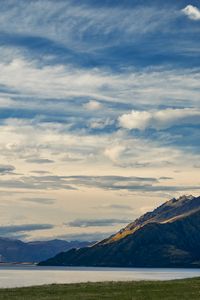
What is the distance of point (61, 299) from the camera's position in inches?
2650

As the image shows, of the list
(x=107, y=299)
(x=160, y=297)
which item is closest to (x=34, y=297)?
(x=107, y=299)

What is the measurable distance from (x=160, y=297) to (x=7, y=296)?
21610mm

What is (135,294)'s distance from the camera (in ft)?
234

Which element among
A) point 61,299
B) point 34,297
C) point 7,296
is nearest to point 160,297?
point 61,299

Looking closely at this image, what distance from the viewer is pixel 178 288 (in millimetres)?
79000

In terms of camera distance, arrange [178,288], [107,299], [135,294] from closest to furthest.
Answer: [107,299], [135,294], [178,288]

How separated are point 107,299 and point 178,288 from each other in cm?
1686

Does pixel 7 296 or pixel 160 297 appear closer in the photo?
pixel 160 297

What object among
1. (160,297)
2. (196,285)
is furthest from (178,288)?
(160,297)

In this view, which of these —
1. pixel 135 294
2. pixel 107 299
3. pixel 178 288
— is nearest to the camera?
pixel 107 299

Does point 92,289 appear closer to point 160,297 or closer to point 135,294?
point 135,294

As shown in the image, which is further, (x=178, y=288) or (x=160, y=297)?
(x=178, y=288)

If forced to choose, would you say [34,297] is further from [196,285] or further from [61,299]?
[196,285]

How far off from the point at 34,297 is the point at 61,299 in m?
6.22
